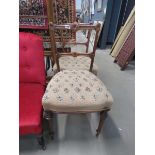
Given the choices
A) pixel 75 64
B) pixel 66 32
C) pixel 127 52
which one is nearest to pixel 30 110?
pixel 75 64

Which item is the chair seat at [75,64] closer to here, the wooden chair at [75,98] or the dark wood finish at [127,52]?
the wooden chair at [75,98]

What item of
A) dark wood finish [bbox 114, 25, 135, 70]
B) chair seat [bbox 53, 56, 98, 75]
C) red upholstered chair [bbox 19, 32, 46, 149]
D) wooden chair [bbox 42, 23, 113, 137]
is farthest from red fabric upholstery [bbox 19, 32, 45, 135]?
dark wood finish [bbox 114, 25, 135, 70]

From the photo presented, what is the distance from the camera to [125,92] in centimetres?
212

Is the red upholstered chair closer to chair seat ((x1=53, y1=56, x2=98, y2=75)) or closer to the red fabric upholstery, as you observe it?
the red fabric upholstery

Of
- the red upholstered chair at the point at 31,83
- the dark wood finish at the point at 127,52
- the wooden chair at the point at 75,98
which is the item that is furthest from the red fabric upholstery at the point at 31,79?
the dark wood finish at the point at 127,52

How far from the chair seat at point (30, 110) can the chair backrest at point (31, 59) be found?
3.8 inches

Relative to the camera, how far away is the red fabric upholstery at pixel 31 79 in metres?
1.13

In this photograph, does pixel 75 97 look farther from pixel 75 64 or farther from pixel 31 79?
pixel 75 64

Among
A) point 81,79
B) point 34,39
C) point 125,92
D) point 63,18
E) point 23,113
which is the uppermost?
point 63,18

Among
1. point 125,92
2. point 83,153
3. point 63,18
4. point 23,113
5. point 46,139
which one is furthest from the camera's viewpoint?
point 125,92
